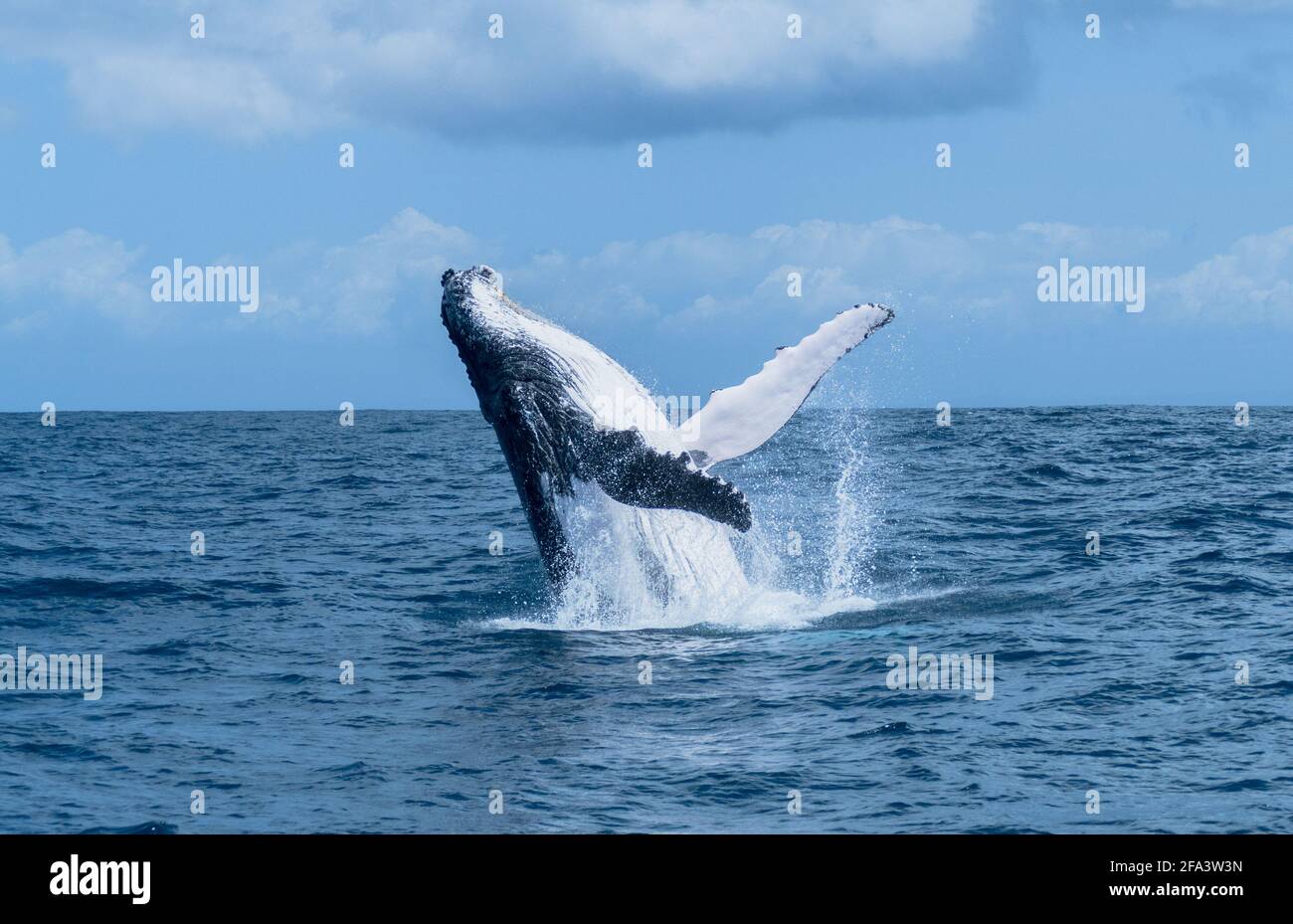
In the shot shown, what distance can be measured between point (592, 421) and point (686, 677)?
8.27ft

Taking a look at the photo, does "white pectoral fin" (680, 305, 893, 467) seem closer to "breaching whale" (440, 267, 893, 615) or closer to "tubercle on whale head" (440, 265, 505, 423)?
"breaching whale" (440, 267, 893, 615)

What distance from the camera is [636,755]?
10211 mm

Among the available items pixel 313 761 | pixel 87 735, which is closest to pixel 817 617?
pixel 313 761

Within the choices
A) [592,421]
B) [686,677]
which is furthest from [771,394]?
[686,677]

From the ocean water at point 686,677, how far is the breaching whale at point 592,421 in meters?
1.07

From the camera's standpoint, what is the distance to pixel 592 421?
1264cm

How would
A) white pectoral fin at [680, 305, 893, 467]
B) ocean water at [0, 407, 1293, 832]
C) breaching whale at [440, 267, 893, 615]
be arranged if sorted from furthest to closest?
white pectoral fin at [680, 305, 893, 467], breaching whale at [440, 267, 893, 615], ocean water at [0, 407, 1293, 832]

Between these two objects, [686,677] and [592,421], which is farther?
[592,421]

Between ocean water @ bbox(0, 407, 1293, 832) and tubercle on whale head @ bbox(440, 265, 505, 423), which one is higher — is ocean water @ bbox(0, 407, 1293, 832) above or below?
below

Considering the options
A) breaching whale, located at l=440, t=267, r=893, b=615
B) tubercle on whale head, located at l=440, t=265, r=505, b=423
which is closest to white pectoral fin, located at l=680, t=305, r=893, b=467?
breaching whale, located at l=440, t=267, r=893, b=615

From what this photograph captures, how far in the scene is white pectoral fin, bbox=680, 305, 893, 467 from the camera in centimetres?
1313

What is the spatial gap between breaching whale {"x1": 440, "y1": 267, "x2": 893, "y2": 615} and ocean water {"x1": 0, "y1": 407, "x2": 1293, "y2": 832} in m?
1.07

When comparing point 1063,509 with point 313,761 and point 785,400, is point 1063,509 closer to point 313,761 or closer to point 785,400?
point 785,400

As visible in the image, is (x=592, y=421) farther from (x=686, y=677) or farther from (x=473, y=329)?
(x=686, y=677)
